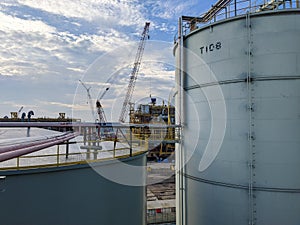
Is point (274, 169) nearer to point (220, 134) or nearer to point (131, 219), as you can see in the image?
point (220, 134)

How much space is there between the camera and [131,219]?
6.93 m

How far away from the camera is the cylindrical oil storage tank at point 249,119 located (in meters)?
6.39

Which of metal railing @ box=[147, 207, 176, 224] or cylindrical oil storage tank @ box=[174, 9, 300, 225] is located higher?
cylindrical oil storage tank @ box=[174, 9, 300, 225]

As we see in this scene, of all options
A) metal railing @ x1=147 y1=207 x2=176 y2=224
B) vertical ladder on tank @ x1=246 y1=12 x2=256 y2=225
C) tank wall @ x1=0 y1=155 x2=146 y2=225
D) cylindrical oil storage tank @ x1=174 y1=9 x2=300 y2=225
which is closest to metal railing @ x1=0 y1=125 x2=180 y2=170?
tank wall @ x1=0 y1=155 x2=146 y2=225

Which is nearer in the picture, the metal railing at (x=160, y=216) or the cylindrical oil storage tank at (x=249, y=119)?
the cylindrical oil storage tank at (x=249, y=119)

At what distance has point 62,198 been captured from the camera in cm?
507

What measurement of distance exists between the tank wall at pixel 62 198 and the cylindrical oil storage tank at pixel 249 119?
314 centimetres

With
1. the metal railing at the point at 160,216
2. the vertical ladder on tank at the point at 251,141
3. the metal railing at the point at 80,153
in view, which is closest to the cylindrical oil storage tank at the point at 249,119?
the vertical ladder on tank at the point at 251,141

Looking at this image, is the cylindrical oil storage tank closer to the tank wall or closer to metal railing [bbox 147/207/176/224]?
the tank wall

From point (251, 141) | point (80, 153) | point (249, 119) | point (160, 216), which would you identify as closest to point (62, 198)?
point (80, 153)

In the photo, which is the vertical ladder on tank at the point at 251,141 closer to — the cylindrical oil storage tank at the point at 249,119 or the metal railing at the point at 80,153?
the cylindrical oil storage tank at the point at 249,119

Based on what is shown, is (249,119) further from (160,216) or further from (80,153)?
(160,216)

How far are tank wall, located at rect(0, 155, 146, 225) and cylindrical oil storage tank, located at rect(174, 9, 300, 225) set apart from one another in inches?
124

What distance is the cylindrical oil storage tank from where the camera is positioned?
21.0 feet
